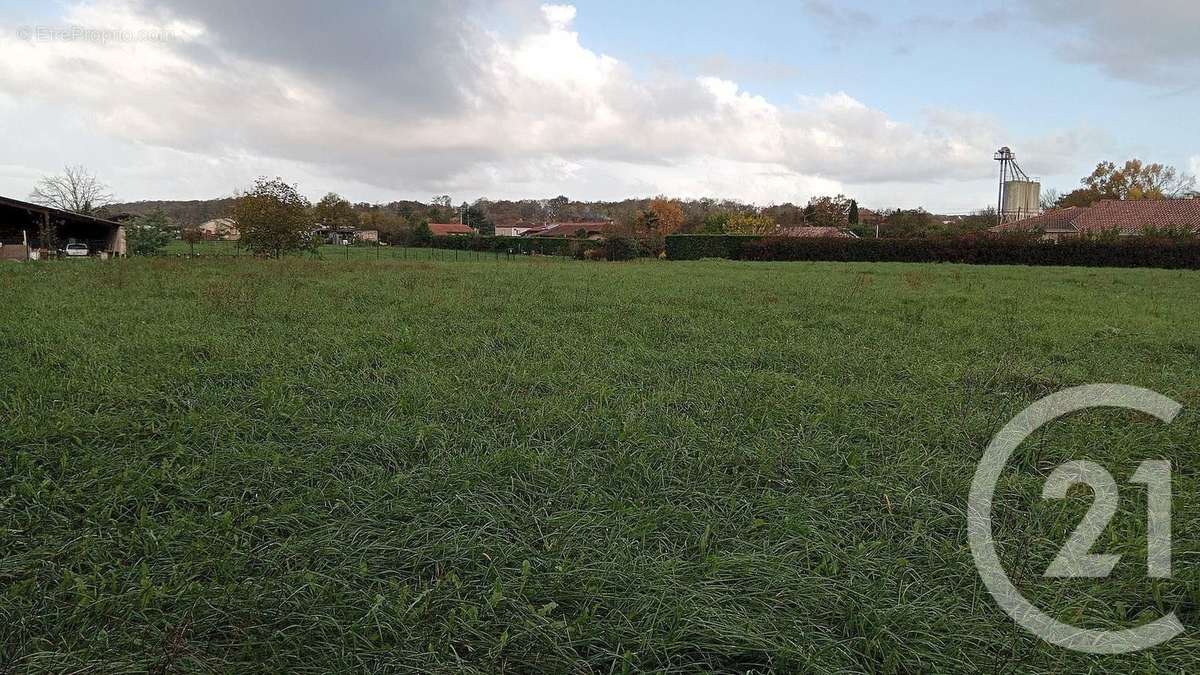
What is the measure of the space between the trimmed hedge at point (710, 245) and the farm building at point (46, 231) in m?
26.0

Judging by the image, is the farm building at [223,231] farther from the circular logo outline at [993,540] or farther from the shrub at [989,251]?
the circular logo outline at [993,540]

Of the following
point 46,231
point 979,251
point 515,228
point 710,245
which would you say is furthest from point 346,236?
point 979,251

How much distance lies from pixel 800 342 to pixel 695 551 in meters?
4.18

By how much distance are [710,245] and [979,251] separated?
41.9ft

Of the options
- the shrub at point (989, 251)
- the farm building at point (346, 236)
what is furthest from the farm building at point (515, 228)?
the shrub at point (989, 251)

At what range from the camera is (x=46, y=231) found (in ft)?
A: 79.8

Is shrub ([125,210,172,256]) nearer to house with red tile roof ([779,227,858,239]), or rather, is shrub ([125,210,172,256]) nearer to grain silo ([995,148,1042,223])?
house with red tile roof ([779,227,858,239])

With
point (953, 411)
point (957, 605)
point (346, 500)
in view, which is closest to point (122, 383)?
point (346, 500)

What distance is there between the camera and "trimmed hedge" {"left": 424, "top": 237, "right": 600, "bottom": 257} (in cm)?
4534

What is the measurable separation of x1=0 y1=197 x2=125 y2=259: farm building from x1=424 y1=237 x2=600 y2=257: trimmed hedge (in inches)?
855

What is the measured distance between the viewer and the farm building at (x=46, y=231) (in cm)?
2380

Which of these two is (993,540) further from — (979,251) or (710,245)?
(710,245)

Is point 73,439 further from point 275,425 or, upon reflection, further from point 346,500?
point 346,500

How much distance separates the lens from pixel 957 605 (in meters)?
2.06
